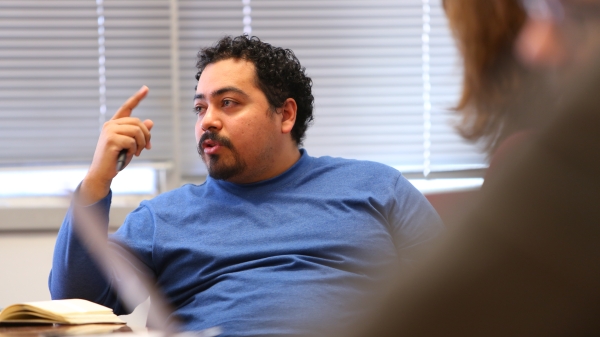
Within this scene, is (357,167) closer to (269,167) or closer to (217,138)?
(269,167)

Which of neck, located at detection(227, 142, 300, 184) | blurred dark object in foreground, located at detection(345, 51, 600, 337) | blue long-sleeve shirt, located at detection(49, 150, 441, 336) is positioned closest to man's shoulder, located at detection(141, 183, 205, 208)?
blue long-sleeve shirt, located at detection(49, 150, 441, 336)

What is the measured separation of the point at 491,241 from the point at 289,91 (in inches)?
65.6

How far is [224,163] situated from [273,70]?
354 millimetres

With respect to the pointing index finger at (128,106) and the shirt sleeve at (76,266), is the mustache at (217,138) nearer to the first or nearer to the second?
the pointing index finger at (128,106)

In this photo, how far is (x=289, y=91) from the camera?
6.53ft

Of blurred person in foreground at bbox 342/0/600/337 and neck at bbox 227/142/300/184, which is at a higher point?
blurred person in foreground at bbox 342/0/600/337

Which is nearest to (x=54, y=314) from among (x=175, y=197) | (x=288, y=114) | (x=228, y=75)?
(x=175, y=197)

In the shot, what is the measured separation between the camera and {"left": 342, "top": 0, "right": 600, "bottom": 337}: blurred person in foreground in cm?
34

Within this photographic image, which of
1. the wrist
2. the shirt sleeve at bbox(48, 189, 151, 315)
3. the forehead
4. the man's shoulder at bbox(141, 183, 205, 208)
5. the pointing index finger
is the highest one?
the forehead

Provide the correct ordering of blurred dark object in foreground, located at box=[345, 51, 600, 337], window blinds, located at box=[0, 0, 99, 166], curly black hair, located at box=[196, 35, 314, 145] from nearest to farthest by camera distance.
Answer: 1. blurred dark object in foreground, located at box=[345, 51, 600, 337]
2. curly black hair, located at box=[196, 35, 314, 145]
3. window blinds, located at box=[0, 0, 99, 166]

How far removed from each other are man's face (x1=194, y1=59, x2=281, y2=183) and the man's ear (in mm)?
62

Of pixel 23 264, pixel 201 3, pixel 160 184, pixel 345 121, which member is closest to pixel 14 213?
pixel 23 264

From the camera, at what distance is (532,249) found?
1.13 ft

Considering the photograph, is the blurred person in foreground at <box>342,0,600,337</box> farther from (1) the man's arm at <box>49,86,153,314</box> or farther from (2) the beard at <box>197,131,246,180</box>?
(2) the beard at <box>197,131,246,180</box>
